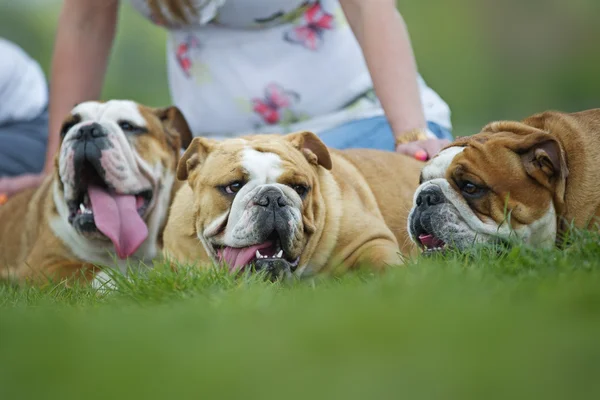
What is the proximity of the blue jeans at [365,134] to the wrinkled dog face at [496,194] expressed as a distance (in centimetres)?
152

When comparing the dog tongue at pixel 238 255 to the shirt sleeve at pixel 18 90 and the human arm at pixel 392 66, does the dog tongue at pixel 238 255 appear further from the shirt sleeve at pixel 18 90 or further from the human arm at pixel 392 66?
the shirt sleeve at pixel 18 90

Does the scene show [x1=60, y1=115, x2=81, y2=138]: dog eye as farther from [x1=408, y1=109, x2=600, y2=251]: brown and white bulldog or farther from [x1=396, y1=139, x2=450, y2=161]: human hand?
[x1=408, y1=109, x2=600, y2=251]: brown and white bulldog

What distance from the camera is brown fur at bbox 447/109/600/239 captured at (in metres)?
3.18

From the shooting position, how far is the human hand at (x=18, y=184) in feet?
17.0

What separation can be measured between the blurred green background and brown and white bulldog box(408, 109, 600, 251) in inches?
439

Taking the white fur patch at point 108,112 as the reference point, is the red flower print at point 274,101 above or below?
below

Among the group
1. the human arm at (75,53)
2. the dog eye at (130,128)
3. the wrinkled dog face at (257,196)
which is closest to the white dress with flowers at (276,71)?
the human arm at (75,53)

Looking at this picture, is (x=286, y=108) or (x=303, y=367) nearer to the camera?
(x=303, y=367)

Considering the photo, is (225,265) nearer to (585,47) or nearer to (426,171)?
(426,171)

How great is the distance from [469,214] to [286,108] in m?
1.84

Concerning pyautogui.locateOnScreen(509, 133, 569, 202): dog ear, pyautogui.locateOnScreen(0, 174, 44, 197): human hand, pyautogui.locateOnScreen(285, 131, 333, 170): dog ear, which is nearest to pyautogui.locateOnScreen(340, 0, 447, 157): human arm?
pyautogui.locateOnScreen(285, 131, 333, 170): dog ear

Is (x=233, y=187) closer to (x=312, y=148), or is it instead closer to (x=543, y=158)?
(x=312, y=148)

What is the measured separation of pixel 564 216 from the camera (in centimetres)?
326

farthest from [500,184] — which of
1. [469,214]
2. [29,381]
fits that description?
[29,381]
